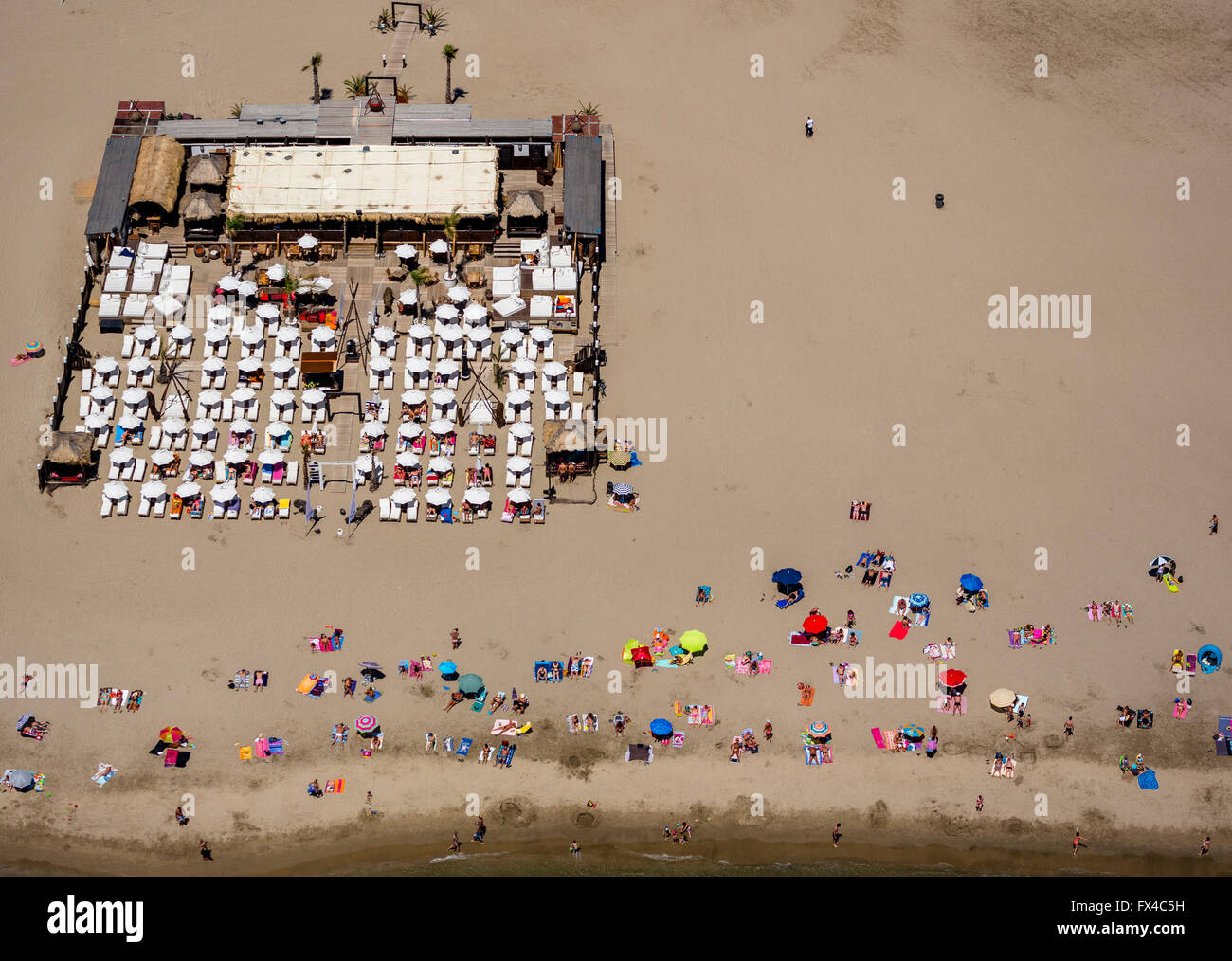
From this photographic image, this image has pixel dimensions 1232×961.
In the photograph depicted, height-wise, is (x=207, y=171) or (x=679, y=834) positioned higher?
(x=207, y=171)

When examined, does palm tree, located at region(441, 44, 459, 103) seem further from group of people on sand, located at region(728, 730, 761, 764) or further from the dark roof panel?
group of people on sand, located at region(728, 730, 761, 764)

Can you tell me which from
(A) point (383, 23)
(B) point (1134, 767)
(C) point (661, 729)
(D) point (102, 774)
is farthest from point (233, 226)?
(B) point (1134, 767)

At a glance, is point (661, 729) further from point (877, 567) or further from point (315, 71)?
point (315, 71)

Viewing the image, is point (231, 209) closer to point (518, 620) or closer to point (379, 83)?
point (379, 83)

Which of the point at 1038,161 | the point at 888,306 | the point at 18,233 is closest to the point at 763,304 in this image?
the point at 888,306

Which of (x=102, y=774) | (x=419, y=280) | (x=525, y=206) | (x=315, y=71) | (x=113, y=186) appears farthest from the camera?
(x=315, y=71)

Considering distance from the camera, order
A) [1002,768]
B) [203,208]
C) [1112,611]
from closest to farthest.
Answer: [1002,768] → [1112,611] → [203,208]
